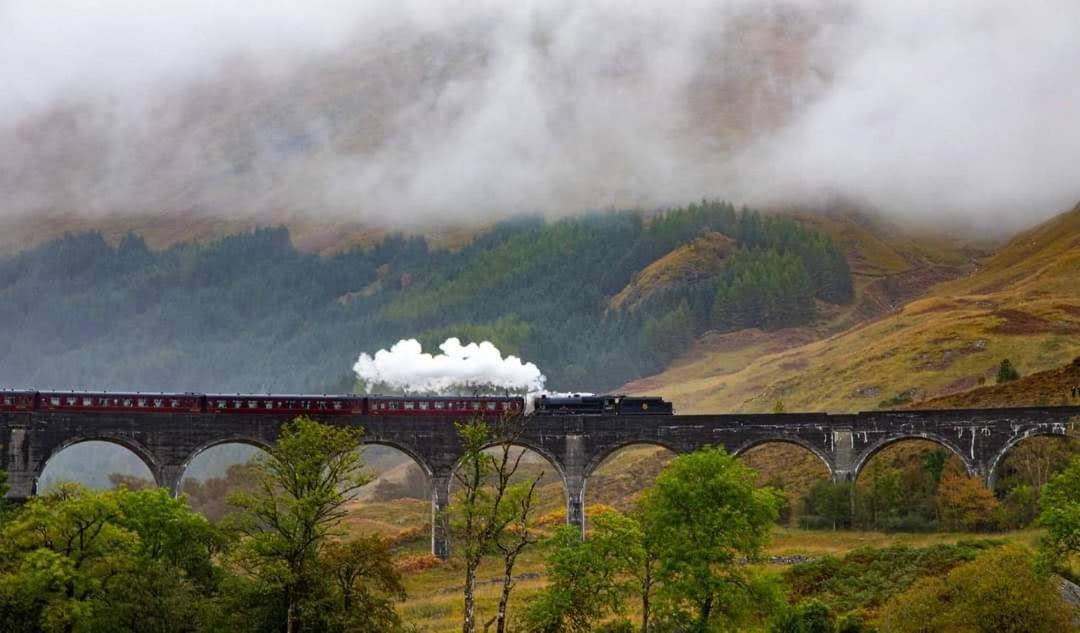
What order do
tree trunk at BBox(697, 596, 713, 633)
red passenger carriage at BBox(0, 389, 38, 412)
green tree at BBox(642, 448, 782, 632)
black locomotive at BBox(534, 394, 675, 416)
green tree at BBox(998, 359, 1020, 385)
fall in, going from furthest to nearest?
green tree at BBox(998, 359, 1020, 385) < black locomotive at BBox(534, 394, 675, 416) < red passenger carriage at BBox(0, 389, 38, 412) < green tree at BBox(642, 448, 782, 632) < tree trunk at BBox(697, 596, 713, 633)

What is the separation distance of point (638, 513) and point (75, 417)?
134 ft

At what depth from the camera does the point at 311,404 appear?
3007 inches

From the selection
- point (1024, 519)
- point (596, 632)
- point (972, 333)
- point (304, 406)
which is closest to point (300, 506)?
point (596, 632)

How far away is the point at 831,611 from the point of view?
173 ft

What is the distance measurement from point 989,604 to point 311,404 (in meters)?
45.9

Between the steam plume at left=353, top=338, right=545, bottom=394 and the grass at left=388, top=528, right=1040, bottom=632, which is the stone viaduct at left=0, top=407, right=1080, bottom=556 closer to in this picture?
the grass at left=388, top=528, right=1040, bottom=632

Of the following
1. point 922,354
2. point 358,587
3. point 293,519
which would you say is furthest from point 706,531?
point 922,354

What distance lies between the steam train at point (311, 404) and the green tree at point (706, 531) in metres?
26.4

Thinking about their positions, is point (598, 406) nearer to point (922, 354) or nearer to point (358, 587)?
point (358, 587)

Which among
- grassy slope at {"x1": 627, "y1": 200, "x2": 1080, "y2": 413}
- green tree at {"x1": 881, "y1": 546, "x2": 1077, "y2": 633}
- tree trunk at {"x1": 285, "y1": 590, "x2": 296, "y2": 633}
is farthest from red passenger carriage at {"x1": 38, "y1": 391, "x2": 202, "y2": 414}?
grassy slope at {"x1": 627, "y1": 200, "x2": 1080, "y2": 413}

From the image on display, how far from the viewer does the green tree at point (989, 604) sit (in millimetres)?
44062

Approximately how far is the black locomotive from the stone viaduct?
1.52 feet

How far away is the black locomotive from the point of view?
259 feet

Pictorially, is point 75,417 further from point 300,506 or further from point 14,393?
point 300,506
